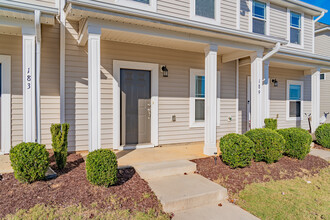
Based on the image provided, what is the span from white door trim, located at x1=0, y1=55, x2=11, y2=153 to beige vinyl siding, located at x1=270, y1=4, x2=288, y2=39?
805 centimetres

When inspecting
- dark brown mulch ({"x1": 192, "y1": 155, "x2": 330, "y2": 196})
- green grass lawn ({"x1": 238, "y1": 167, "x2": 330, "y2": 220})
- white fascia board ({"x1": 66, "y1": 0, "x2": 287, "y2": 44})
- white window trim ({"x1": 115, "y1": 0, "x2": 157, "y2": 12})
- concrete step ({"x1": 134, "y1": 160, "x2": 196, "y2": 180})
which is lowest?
green grass lawn ({"x1": 238, "y1": 167, "x2": 330, "y2": 220})

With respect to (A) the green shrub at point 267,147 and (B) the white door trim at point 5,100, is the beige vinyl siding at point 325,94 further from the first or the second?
(B) the white door trim at point 5,100

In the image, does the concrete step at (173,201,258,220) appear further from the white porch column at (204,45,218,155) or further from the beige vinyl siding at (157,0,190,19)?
the beige vinyl siding at (157,0,190,19)

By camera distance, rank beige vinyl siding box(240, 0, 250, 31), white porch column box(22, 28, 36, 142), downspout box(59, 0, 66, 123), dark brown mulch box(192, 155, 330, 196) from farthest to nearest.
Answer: beige vinyl siding box(240, 0, 250, 31)
downspout box(59, 0, 66, 123)
white porch column box(22, 28, 36, 142)
dark brown mulch box(192, 155, 330, 196)

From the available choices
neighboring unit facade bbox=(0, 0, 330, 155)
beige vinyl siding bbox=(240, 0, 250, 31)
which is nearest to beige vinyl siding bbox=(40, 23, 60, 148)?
neighboring unit facade bbox=(0, 0, 330, 155)

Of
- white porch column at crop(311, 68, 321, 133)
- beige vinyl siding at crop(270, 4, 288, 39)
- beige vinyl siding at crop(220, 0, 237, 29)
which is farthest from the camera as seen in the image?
white porch column at crop(311, 68, 321, 133)

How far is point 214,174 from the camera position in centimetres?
397

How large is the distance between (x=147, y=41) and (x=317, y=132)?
6111 mm

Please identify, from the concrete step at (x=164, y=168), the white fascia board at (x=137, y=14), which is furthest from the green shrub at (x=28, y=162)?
the white fascia board at (x=137, y=14)

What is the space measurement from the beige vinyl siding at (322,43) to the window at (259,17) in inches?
256

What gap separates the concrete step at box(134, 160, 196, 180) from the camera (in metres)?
3.65

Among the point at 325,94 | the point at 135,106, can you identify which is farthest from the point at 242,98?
the point at 325,94

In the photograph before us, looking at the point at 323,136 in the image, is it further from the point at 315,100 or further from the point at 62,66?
the point at 62,66

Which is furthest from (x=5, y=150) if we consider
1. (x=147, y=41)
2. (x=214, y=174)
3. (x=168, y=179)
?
(x=214, y=174)
